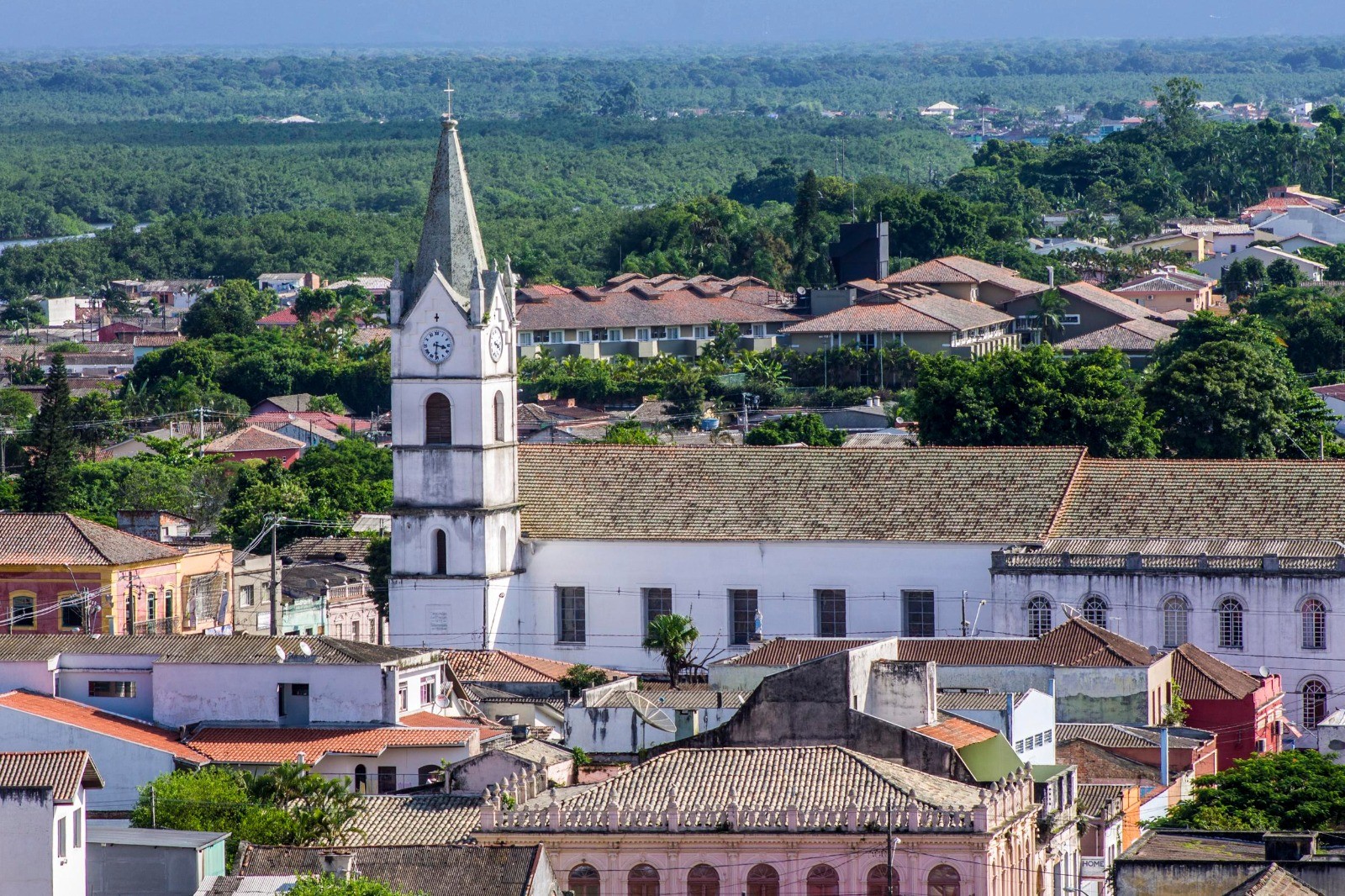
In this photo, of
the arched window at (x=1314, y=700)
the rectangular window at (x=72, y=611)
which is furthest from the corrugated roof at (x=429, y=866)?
the rectangular window at (x=72, y=611)

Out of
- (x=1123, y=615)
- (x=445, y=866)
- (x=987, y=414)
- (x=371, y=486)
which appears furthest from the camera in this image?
(x=371, y=486)

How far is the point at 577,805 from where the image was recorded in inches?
1366

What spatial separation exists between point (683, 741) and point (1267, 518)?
20.8m

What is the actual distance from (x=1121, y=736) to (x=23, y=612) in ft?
79.6

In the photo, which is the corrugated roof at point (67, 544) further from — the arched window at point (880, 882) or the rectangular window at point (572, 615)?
the arched window at point (880, 882)

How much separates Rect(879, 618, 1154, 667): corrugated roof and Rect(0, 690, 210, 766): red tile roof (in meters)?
11.6

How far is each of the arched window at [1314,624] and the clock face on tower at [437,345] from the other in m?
16.4

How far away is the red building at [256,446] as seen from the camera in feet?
325

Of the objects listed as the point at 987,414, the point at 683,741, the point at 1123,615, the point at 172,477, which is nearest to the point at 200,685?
the point at 683,741

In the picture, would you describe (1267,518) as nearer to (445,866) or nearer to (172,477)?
(445,866)

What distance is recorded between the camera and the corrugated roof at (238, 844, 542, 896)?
32688 mm

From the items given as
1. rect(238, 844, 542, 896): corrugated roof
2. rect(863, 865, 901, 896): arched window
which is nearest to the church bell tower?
rect(238, 844, 542, 896): corrugated roof

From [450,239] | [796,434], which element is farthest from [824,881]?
[796,434]

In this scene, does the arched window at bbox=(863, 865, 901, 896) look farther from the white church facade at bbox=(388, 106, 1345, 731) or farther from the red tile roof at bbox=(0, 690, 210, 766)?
the white church facade at bbox=(388, 106, 1345, 731)
